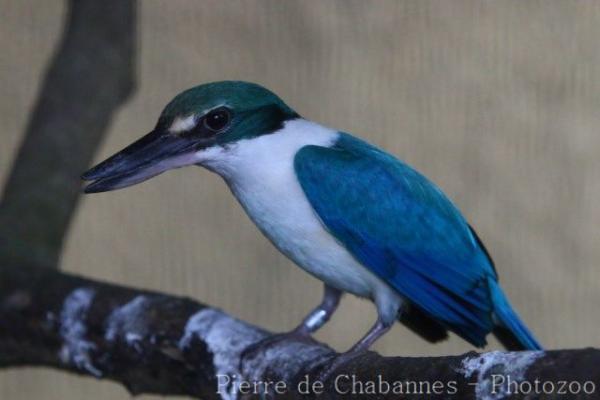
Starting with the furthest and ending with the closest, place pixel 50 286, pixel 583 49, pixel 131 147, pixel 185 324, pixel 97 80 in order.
Result: pixel 583 49
pixel 97 80
pixel 50 286
pixel 185 324
pixel 131 147

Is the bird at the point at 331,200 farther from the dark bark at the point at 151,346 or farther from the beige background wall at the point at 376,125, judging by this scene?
the beige background wall at the point at 376,125

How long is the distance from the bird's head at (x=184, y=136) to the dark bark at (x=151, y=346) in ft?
0.74

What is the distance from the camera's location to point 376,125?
209 cm

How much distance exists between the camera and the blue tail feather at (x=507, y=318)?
1.28 metres

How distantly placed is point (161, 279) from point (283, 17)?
568 mm

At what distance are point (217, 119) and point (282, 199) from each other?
0.37 feet

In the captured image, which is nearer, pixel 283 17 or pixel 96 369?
pixel 96 369

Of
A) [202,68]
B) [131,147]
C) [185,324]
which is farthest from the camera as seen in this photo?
[202,68]

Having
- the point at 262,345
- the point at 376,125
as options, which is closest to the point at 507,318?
the point at 262,345

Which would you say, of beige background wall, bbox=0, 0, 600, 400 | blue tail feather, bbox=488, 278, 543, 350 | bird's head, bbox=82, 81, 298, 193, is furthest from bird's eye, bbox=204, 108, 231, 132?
beige background wall, bbox=0, 0, 600, 400

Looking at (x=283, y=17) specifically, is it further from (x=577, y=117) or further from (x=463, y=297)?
(x=463, y=297)

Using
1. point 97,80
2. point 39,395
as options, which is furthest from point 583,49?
point 39,395

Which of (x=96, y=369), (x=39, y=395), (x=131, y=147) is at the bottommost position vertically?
(x=39, y=395)

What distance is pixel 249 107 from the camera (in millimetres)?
1191
